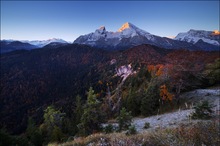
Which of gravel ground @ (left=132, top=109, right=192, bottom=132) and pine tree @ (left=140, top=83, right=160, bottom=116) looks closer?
gravel ground @ (left=132, top=109, right=192, bottom=132)

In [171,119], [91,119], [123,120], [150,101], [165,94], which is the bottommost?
[150,101]

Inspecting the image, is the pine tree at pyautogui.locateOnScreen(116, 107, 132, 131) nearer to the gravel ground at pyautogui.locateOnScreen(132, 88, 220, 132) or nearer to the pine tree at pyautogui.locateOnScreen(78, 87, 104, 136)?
the gravel ground at pyautogui.locateOnScreen(132, 88, 220, 132)

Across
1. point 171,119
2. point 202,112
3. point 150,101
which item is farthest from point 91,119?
point 150,101

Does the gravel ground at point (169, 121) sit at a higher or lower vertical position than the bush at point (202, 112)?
lower

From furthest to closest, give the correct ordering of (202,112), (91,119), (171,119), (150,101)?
1. (150,101)
2. (171,119)
3. (91,119)
4. (202,112)

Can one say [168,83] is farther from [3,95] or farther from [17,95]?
[3,95]

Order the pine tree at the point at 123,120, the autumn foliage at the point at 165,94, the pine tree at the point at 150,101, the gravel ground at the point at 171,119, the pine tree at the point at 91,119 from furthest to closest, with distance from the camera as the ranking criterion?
1. the pine tree at the point at 150,101
2. the autumn foliage at the point at 165,94
3. the pine tree at the point at 91,119
4. the pine tree at the point at 123,120
5. the gravel ground at the point at 171,119

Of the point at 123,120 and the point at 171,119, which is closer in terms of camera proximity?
the point at 123,120

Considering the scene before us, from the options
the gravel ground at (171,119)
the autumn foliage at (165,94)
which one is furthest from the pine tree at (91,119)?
the autumn foliage at (165,94)

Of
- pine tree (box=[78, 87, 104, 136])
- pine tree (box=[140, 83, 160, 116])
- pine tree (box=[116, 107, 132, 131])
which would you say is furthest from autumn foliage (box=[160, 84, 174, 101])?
pine tree (box=[78, 87, 104, 136])

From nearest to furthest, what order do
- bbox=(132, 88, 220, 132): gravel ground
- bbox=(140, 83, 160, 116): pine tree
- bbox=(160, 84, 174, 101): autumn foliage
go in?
bbox=(132, 88, 220, 132): gravel ground < bbox=(160, 84, 174, 101): autumn foliage < bbox=(140, 83, 160, 116): pine tree

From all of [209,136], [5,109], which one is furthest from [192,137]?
[5,109]

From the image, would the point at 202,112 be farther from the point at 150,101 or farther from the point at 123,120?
the point at 150,101

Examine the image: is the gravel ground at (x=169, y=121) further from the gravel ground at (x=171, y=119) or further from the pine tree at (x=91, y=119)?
the pine tree at (x=91, y=119)
